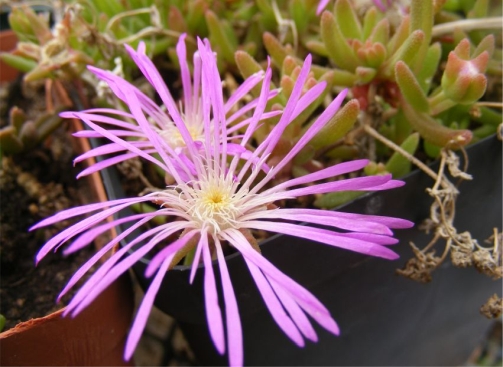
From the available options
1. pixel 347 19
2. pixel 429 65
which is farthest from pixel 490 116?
pixel 347 19

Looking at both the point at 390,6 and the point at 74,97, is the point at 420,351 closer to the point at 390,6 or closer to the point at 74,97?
the point at 390,6

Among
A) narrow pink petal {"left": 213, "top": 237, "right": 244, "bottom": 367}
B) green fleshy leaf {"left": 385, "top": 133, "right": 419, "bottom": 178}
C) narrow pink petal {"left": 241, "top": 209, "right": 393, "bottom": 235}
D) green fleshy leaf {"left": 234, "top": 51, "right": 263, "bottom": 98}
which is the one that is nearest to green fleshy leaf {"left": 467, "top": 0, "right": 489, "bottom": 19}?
green fleshy leaf {"left": 385, "top": 133, "right": 419, "bottom": 178}

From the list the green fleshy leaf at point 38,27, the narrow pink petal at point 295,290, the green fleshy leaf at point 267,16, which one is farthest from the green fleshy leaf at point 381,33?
the green fleshy leaf at point 38,27

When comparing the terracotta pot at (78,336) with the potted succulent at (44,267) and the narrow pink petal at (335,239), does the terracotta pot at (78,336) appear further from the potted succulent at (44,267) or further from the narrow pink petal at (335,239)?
the narrow pink petal at (335,239)

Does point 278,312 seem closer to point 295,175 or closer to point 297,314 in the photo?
point 297,314

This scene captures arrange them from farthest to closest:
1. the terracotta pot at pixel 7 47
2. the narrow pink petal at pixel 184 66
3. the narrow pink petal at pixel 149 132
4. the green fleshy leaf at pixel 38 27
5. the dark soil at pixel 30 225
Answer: the terracotta pot at pixel 7 47 → the green fleshy leaf at pixel 38 27 → the dark soil at pixel 30 225 → the narrow pink petal at pixel 184 66 → the narrow pink petal at pixel 149 132

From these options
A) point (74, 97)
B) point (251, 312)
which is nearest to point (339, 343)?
point (251, 312)
